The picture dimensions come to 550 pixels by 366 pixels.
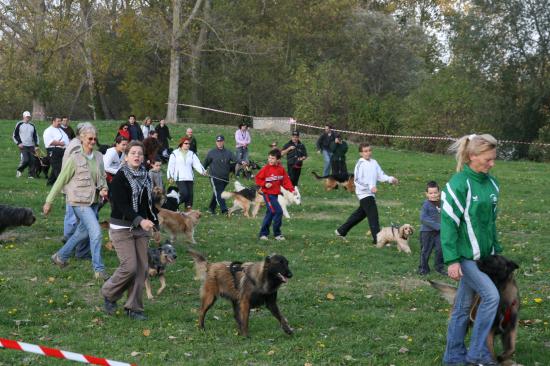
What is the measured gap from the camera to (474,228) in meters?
5.94

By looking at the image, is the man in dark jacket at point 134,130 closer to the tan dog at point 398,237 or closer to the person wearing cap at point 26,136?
the person wearing cap at point 26,136

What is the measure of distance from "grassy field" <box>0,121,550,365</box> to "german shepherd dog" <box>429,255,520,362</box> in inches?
18.8

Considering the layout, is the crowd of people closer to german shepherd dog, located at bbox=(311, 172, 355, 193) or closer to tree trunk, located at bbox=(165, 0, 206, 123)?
german shepherd dog, located at bbox=(311, 172, 355, 193)

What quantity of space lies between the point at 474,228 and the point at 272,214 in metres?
7.45

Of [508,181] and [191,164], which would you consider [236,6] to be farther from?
[191,164]

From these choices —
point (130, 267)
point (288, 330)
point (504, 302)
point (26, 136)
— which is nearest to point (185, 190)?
point (26, 136)

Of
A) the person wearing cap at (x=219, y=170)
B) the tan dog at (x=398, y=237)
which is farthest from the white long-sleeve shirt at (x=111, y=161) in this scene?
the person wearing cap at (x=219, y=170)

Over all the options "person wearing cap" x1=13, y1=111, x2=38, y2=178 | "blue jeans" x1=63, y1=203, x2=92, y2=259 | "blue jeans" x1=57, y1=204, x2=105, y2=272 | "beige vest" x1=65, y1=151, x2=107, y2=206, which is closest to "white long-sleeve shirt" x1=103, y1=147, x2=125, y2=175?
"blue jeans" x1=63, y1=203, x2=92, y2=259

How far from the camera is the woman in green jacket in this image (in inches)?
233

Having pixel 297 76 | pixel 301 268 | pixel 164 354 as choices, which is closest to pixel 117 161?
pixel 301 268

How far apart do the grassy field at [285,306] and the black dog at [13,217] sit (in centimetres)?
75

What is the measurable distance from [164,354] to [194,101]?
4068 cm

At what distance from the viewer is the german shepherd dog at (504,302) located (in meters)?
6.01

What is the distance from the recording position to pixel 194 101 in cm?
4684
